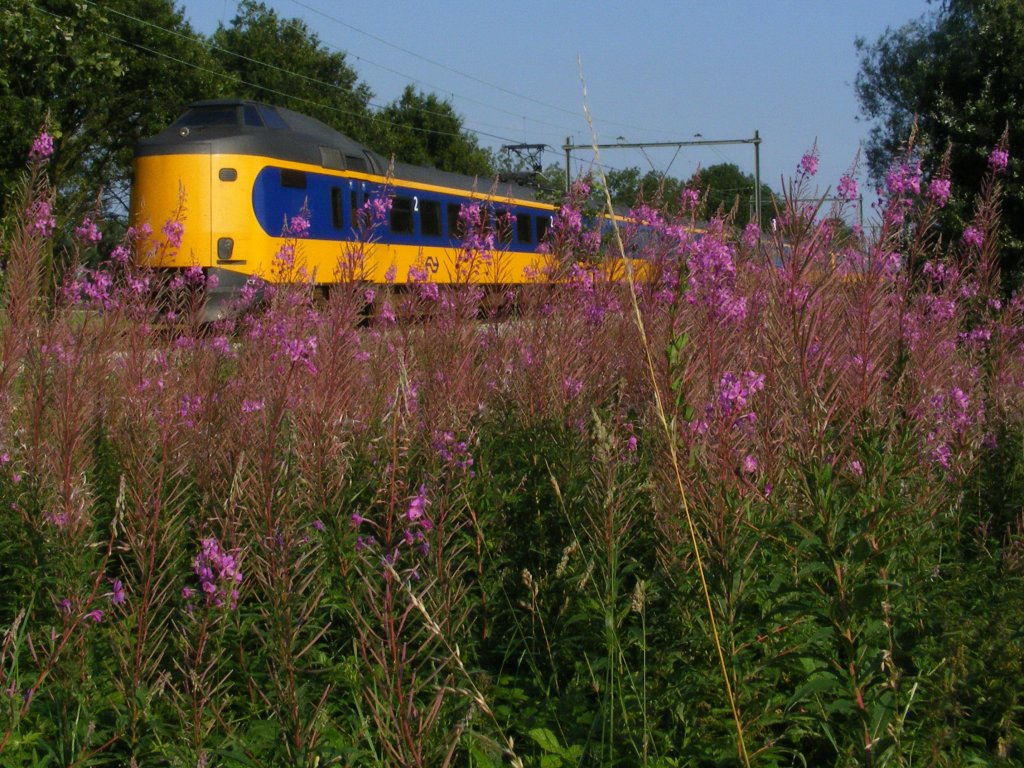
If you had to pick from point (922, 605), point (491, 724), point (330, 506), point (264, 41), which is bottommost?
point (491, 724)

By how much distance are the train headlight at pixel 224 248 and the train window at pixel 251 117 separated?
219 centimetres

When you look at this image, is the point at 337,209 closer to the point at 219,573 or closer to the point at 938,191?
the point at 938,191

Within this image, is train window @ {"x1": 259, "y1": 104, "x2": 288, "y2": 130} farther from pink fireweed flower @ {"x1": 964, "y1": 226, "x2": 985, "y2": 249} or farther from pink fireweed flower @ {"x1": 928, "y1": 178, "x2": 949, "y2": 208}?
pink fireweed flower @ {"x1": 928, "y1": 178, "x2": 949, "y2": 208}

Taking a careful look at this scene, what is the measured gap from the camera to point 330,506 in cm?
285

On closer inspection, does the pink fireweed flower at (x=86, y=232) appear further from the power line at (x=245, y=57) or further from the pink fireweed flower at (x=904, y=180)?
the power line at (x=245, y=57)

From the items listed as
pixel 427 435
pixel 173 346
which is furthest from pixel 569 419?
pixel 173 346

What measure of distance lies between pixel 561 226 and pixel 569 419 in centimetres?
145

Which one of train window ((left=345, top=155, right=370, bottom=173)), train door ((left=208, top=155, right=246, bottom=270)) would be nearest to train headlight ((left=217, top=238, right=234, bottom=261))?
train door ((left=208, top=155, right=246, bottom=270))

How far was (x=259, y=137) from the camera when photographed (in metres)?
17.1

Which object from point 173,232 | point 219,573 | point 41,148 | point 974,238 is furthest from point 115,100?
point 219,573

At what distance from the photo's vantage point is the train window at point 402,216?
1955cm

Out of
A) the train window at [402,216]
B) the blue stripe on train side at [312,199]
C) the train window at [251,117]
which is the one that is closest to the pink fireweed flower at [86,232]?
the blue stripe on train side at [312,199]

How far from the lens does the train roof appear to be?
1694cm

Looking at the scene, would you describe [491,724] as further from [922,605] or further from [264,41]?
[264,41]
